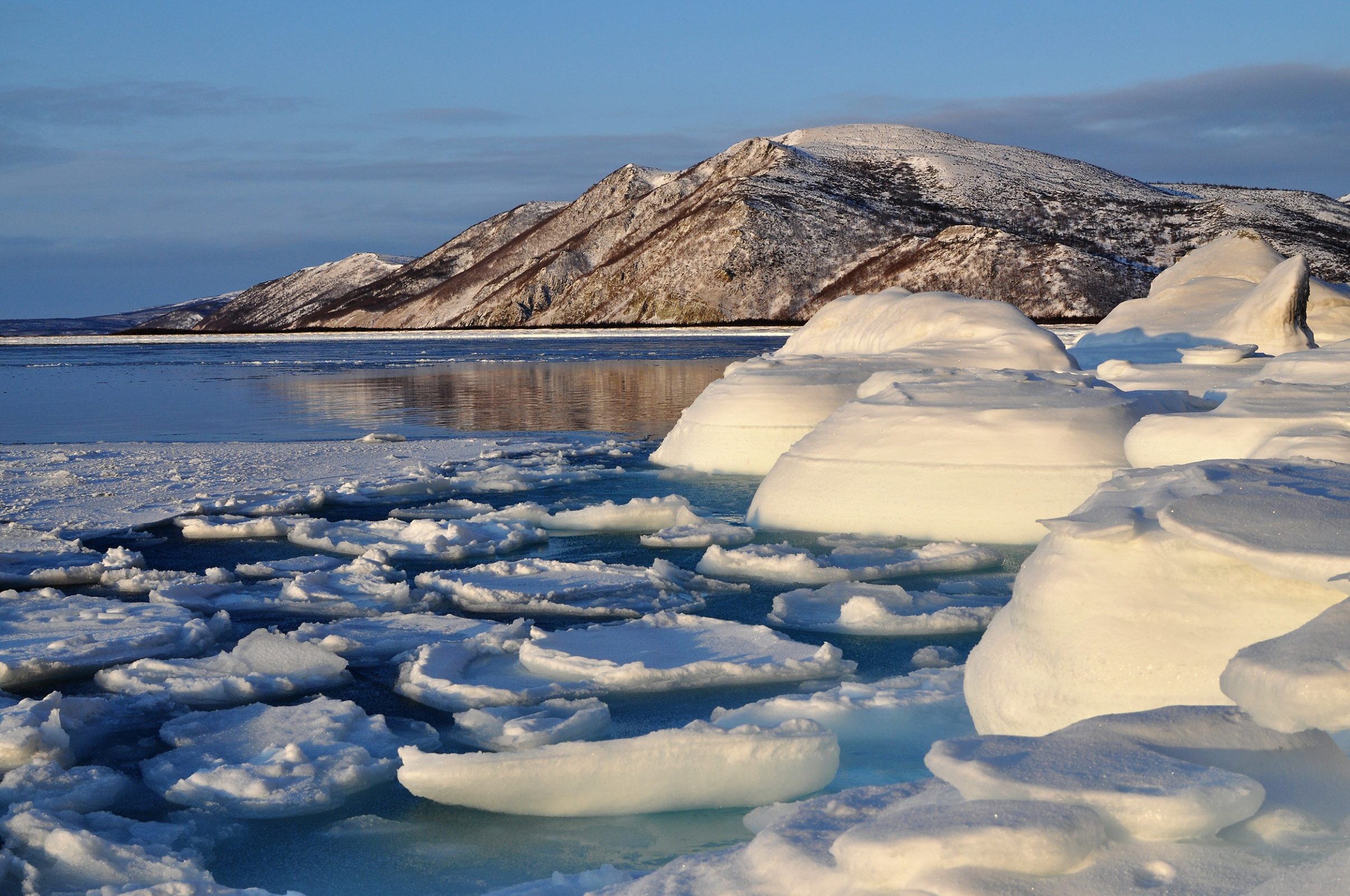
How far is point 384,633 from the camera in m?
5.68

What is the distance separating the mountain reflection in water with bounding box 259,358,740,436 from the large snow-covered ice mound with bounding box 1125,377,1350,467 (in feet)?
28.5

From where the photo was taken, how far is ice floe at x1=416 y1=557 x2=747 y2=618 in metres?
6.20

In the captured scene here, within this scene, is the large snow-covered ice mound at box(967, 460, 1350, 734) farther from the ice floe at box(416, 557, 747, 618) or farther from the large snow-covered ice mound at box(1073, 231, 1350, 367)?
the large snow-covered ice mound at box(1073, 231, 1350, 367)

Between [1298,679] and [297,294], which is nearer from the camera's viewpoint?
[1298,679]

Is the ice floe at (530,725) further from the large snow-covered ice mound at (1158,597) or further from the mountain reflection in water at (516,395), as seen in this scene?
the mountain reflection in water at (516,395)

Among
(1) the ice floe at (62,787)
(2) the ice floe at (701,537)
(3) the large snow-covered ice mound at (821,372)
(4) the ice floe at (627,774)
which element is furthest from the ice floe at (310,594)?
(3) the large snow-covered ice mound at (821,372)

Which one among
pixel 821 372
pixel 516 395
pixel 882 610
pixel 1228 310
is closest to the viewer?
pixel 882 610

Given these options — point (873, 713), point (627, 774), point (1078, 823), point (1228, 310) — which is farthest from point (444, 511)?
point (1228, 310)

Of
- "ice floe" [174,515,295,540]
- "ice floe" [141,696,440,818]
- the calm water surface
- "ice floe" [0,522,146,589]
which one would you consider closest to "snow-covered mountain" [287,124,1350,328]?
the calm water surface

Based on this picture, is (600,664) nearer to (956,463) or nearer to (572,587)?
(572,587)

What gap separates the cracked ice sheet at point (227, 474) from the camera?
9.36 meters

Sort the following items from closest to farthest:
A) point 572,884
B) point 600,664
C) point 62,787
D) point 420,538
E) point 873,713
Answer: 1. point 572,884
2. point 62,787
3. point 873,713
4. point 600,664
5. point 420,538

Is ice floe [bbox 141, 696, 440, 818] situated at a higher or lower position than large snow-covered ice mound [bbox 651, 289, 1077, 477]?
lower

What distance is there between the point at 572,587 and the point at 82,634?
8.34ft
